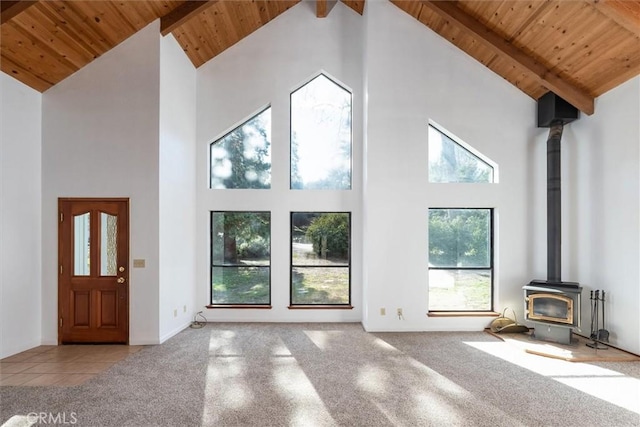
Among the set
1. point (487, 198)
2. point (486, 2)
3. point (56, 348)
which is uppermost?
point (486, 2)

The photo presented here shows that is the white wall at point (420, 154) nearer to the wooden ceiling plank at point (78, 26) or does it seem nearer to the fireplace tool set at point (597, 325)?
the fireplace tool set at point (597, 325)

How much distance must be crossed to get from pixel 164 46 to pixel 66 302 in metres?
3.71

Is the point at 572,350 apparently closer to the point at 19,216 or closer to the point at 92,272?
the point at 92,272

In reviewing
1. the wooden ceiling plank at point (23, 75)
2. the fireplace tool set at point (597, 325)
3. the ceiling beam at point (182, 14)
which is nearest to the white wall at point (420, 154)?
the fireplace tool set at point (597, 325)

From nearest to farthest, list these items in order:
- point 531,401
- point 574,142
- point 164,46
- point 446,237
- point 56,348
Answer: point 531,401 < point 56,348 < point 164,46 < point 574,142 < point 446,237

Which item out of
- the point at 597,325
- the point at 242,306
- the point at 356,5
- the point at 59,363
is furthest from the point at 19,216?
the point at 597,325

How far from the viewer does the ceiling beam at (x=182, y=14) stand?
14.5 ft

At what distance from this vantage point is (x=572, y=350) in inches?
168

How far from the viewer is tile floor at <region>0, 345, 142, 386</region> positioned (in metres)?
3.38

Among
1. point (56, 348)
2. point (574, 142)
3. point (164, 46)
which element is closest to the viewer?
point (56, 348)

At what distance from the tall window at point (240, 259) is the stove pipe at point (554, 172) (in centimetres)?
439

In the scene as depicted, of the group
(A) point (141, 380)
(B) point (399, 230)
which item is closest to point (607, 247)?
(B) point (399, 230)

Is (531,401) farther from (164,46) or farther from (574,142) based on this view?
(164,46)

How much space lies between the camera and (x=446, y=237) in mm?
5398
